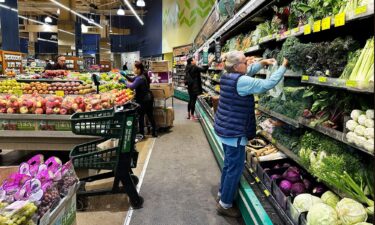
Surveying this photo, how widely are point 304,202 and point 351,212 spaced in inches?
18.1

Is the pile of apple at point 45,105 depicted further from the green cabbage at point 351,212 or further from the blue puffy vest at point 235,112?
the green cabbage at point 351,212

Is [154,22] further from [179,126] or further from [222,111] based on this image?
[222,111]

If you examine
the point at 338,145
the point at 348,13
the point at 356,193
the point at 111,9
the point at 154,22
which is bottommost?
the point at 356,193

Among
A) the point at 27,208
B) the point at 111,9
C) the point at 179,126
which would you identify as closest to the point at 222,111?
the point at 27,208

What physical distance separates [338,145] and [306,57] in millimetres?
715

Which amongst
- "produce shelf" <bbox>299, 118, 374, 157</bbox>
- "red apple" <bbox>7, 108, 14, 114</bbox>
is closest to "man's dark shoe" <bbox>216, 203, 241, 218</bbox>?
"produce shelf" <bbox>299, 118, 374, 157</bbox>

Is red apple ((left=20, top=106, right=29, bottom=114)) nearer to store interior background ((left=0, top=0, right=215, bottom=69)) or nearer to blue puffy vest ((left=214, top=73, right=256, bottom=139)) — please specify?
blue puffy vest ((left=214, top=73, right=256, bottom=139))

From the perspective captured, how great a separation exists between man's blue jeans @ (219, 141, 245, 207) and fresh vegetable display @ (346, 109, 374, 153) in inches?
52.3

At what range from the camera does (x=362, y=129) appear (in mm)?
1696


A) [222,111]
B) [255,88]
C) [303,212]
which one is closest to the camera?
[303,212]

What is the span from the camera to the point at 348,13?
1843 mm

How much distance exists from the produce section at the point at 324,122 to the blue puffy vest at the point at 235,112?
0.88 feet

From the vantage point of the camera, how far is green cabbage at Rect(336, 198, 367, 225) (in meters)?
1.73

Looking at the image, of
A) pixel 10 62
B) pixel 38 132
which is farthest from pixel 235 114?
pixel 10 62
